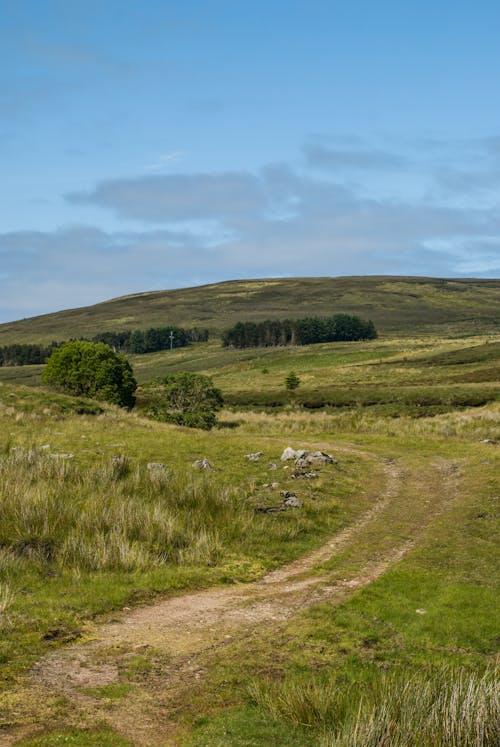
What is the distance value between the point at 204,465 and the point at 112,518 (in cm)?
855

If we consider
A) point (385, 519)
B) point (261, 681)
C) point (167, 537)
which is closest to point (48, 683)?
point (261, 681)

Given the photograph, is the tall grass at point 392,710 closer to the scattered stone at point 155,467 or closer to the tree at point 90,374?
the scattered stone at point 155,467

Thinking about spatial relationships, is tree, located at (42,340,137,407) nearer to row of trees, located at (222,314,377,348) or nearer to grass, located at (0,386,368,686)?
grass, located at (0,386,368,686)

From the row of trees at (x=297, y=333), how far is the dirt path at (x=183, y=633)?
164040 millimetres

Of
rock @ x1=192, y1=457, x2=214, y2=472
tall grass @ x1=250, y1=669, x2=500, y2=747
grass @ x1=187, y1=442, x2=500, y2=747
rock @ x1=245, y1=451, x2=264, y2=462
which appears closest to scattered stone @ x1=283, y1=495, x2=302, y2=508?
grass @ x1=187, y1=442, x2=500, y2=747

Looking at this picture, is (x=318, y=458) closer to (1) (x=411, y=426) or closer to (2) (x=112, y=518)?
(2) (x=112, y=518)

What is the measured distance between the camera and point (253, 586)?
42.8 feet

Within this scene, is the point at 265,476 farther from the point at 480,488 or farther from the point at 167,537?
the point at 167,537

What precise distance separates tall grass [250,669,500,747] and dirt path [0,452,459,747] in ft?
4.14

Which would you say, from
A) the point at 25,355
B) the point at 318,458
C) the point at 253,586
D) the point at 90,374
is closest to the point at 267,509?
the point at 253,586

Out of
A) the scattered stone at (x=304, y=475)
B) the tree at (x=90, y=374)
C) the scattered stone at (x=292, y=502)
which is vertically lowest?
the scattered stone at (x=292, y=502)

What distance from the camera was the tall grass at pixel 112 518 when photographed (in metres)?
13.6

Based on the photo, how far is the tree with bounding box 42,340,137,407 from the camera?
54.2m

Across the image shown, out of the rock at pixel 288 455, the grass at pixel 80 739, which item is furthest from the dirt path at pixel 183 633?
the rock at pixel 288 455
